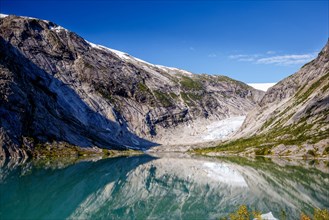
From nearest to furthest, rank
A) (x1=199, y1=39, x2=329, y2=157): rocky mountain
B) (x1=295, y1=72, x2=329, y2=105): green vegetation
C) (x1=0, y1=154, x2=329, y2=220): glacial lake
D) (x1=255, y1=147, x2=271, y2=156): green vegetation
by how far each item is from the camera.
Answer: (x1=0, y1=154, x2=329, y2=220): glacial lake < (x1=199, y1=39, x2=329, y2=157): rocky mountain < (x1=255, y1=147, x2=271, y2=156): green vegetation < (x1=295, y1=72, x2=329, y2=105): green vegetation

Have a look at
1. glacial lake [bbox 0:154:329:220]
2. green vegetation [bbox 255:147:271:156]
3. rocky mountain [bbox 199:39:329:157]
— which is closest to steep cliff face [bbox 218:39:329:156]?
rocky mountain [bbox 199:39:329:157]

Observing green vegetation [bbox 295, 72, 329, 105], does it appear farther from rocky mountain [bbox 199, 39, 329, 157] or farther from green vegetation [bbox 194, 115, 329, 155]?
green vegetation [bbox 194, 115, 329, 155]

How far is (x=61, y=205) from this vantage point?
39.5 metres

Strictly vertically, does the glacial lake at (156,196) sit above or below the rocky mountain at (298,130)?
below

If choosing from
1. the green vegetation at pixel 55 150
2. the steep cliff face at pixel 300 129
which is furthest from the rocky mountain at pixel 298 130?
the green vegetation at pixel 55 150

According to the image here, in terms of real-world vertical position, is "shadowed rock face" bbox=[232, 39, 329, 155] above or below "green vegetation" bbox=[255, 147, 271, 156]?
above

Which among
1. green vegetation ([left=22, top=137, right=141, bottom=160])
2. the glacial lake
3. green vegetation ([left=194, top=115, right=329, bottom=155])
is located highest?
green vegetation ([left=194, top=115, right=329, bottom=155])

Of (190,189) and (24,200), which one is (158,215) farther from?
(190,189)

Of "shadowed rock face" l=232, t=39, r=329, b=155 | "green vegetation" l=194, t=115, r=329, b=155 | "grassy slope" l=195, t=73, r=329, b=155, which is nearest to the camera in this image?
"shadowed rock face" l=232, t=39, r=329, b=155

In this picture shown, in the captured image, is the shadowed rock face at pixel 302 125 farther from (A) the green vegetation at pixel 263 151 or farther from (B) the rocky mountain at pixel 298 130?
(A) the green vegetation at pixel 263 151

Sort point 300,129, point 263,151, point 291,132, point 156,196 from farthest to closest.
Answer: point 291,132
point 300,129
point 263,151
point 156,196

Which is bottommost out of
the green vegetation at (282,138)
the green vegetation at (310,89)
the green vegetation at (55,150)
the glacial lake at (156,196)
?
the green vegetation at (55,150)

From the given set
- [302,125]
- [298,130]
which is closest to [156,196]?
[298,130]

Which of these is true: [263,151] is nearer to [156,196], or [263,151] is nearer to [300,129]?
[300,129]
